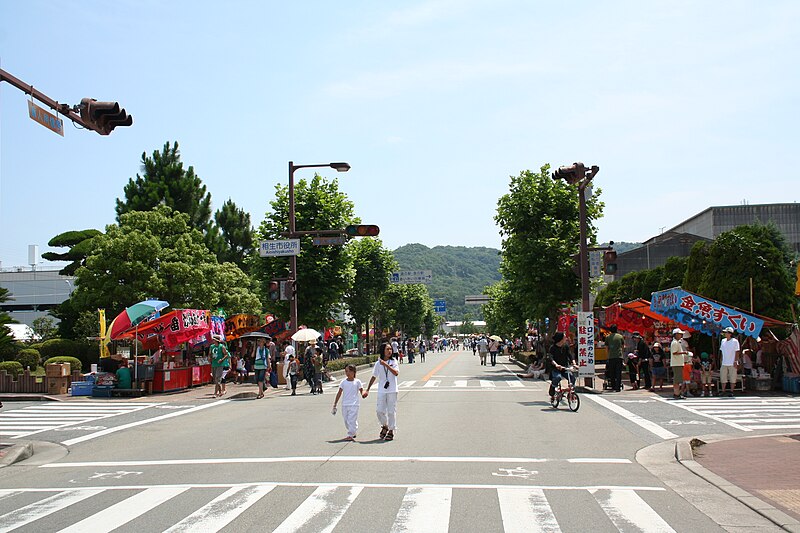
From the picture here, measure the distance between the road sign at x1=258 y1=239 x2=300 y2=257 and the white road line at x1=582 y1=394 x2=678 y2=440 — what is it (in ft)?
41.4

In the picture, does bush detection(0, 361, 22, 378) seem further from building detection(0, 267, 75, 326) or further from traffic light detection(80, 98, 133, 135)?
building detection(0, 267, 75, 326)

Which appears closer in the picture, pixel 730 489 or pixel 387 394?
pixel 730 489

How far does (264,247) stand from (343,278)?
9694 millimetres

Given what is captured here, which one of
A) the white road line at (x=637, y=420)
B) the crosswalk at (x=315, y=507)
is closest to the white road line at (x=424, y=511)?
the crosswalk at (x=315, y=507)

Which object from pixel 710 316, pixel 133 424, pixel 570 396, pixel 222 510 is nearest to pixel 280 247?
pixel 133 424

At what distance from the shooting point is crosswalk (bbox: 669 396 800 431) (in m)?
15.7

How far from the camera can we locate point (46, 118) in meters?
12.2

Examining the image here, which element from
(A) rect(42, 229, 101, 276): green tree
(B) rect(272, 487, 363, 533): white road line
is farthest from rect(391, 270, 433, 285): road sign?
(B) rect(272, 487, 363, 533): white road line

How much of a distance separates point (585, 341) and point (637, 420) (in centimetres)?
899

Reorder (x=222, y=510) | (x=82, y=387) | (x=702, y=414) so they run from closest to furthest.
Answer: (x=222, y=510)
(x=702, y=414)
(x=82, y=387)

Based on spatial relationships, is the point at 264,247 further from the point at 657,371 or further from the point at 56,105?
the point at 56,105

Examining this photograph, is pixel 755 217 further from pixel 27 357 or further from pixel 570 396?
pixel 27 357

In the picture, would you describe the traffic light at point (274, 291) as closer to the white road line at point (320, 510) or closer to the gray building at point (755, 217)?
the white road line at point (320, 510)

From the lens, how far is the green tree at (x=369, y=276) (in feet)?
202
